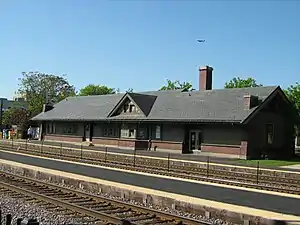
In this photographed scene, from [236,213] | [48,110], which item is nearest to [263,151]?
[236,213]

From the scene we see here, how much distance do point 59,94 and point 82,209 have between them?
8740cm

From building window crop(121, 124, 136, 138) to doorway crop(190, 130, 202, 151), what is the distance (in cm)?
642

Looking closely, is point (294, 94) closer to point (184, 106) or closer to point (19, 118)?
point (184, 106)

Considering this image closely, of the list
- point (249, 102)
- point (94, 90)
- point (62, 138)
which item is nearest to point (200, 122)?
point (249, 102)

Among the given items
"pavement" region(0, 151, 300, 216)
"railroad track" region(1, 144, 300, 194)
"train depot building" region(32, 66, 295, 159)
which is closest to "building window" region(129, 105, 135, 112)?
"train depot building" region(32, 66, 295, 159)

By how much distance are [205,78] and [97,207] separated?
35.8m

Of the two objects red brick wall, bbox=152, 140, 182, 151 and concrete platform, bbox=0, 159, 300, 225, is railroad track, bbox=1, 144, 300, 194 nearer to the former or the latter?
concrete platform, bbox=0, 159, 300, 225

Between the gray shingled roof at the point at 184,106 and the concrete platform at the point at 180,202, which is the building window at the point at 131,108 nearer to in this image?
the gray shingled roof at the point at 184,106

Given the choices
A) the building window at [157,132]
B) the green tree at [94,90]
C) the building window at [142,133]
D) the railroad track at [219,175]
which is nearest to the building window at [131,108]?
the building window at [142,133]

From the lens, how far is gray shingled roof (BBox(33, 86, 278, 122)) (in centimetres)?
3638

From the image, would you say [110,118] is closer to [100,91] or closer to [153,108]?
[153,108]

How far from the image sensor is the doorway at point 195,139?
124 ft

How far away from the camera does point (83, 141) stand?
1912 inches

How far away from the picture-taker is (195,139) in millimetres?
38250
